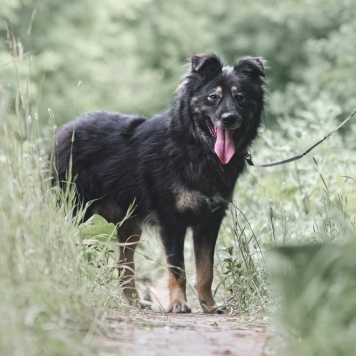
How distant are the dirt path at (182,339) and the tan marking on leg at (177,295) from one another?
5.01 feet

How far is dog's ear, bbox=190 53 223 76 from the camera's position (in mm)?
6555

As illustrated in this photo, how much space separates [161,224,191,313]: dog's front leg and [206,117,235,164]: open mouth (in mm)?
633

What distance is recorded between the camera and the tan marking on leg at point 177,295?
6.36 meters

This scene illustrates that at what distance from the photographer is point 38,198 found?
184 inches

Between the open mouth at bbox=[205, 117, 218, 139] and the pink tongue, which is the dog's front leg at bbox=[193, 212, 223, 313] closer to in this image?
the pink tongue

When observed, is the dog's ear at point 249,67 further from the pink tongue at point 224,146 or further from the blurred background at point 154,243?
the pink tongue at point 224,146

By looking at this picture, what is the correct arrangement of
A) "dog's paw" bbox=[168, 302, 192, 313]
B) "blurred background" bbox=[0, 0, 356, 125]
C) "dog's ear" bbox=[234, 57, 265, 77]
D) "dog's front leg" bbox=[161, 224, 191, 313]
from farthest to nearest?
1. "blurred background" bbox=[0, 0, 356, 125]
2. "dog's ear" bbox=[234, 57, 265, 77]
3. "dog's front leg" bbox=[161, 224, 191, 313]
4. "dog's paw" bbox=[168, 302, 192, 313]

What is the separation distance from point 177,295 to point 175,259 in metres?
0.29

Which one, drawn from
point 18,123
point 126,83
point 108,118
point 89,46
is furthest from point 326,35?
point 18,123

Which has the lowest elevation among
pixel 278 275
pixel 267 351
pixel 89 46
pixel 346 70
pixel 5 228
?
pixel 267 351

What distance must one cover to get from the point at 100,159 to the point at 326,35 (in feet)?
57.5

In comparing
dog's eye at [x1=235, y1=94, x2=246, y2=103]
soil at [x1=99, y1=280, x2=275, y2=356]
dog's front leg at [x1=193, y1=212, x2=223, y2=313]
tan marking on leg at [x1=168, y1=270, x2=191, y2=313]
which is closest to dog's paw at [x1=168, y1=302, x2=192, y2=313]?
tan marking on leg at [x1=168, y1=270, x2=191, y2=313]

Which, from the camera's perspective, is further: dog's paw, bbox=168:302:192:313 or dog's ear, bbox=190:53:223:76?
dog's ear, bbox=190:53:223:76

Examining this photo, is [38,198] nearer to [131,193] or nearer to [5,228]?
[5,228]
